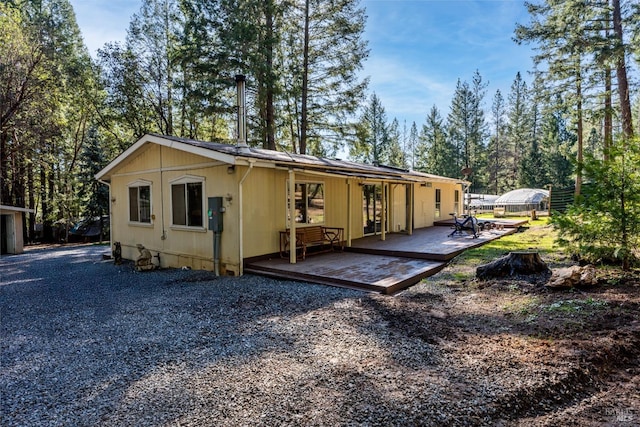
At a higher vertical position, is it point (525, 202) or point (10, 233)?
point (525, 202)

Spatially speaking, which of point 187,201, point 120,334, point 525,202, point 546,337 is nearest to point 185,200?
point 187,201

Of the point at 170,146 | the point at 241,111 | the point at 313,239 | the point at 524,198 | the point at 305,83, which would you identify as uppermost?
the point at 305,83

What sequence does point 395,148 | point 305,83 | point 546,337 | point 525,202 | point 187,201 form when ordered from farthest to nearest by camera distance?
1. point 395,148
2. point 525,202
3. point 305,83
4. point 187,201
5. point 546,337

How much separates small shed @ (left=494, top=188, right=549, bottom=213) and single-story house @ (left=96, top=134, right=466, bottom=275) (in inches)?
746

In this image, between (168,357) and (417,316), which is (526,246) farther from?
(168,357)

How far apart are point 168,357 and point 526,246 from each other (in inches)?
376

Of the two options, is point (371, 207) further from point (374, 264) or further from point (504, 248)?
point (374, 264)

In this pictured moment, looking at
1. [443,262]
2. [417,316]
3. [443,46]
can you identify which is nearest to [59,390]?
[417,316]

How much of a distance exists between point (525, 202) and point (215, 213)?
2603cm

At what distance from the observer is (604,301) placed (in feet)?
14.9

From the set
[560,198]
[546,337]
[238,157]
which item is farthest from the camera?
[560,198]

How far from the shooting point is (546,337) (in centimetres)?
366

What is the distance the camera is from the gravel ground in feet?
8.30

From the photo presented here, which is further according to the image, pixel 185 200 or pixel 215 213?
pixel 185 200
